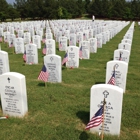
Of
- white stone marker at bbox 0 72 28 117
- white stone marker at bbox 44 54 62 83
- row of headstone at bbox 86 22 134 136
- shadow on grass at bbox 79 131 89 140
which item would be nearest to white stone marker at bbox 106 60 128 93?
row of headstone at bbox 86 22 134 136

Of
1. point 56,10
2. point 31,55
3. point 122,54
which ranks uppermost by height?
point 56,10

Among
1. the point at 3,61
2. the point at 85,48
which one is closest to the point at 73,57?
the point at 85,48

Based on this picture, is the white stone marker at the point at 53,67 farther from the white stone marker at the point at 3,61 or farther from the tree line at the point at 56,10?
the tree line at the point at 56,10

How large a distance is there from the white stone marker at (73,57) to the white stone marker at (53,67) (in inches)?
84.1

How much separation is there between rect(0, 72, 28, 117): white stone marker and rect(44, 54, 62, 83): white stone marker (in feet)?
7.70

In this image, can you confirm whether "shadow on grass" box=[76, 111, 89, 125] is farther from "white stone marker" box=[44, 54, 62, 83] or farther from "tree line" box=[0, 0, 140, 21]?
"tree line" box=[0, 0, 140, 21]

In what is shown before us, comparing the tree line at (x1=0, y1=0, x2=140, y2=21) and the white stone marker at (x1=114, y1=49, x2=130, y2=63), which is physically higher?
the tree line at (x1=0, y1=0, x2=140, y2=21)

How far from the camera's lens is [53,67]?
24.9 feet

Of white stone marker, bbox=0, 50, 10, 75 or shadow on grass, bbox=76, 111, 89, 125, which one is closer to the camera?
shadow on grass, bbox=76, 111, 89, 125

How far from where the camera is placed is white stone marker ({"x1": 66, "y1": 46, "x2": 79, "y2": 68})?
9.52 metres

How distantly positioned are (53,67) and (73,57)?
7.99 ft

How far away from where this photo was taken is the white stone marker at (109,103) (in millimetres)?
4352

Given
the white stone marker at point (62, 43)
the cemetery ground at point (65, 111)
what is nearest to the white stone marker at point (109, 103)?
the cemetery ground at point (65, 111)

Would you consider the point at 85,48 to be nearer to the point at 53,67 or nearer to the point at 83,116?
the point at 53,67
